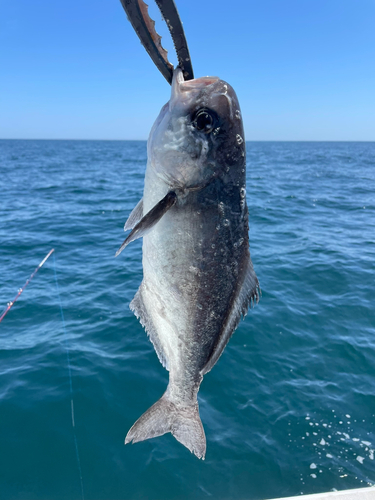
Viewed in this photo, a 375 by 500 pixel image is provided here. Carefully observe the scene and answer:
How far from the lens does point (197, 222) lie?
2.64 metres

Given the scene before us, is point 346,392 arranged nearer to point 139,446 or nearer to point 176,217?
point 139,446

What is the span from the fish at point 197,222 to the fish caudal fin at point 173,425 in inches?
5.7

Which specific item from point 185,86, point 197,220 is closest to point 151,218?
point 197,220

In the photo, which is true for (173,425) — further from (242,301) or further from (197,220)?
(197,220)

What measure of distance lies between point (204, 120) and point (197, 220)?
0.70 m

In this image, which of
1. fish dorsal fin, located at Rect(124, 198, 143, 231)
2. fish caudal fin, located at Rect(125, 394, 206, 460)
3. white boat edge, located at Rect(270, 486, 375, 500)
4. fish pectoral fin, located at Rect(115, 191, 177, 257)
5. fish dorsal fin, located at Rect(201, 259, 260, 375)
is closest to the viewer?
fish pectoral fin, located at Rect(115, 191, 177, 257)

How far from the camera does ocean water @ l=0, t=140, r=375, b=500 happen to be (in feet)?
17.8

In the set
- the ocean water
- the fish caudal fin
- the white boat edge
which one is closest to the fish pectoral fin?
the fish caudal fin

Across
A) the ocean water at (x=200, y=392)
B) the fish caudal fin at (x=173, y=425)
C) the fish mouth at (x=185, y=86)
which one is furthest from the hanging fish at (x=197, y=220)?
the ocean water at (x=200, y=392)

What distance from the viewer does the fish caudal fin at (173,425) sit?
3.18 metres

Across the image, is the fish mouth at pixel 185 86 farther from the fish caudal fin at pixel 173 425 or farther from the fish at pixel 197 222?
the fish caudal fin at pixel 173 425

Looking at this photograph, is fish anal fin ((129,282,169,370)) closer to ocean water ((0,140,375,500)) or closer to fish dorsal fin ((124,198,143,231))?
fish dorsal fin ((124,198,143,231))

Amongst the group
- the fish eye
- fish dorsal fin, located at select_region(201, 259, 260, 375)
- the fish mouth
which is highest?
the fish mouth

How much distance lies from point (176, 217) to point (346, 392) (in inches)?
238
